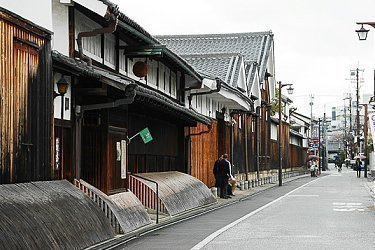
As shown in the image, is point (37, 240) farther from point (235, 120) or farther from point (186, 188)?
point (235, 120)

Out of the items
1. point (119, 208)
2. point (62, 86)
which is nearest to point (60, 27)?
point (62, 86)

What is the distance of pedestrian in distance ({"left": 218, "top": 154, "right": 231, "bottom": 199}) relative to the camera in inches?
1259

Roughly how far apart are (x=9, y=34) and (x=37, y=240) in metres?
3.69

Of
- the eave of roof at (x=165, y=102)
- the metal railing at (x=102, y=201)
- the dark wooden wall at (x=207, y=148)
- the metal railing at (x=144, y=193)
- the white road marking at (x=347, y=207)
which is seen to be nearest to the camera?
the metal railing at (x=102, y=201)

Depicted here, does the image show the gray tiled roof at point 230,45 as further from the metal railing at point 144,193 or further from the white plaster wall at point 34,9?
the white plaster wall at point 34,9

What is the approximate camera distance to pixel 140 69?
73.5ft

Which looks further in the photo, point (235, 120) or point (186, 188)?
point (235, 120)

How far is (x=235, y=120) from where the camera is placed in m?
43.8

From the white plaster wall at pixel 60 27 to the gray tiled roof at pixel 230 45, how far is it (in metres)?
35.4

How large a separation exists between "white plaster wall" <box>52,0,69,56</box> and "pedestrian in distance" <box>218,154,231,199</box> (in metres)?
16.5

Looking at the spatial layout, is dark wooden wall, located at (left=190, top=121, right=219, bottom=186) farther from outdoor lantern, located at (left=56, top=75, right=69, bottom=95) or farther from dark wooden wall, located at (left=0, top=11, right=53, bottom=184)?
dark wooden wall, located at (left=0, top=11, right=53, bottom=184)

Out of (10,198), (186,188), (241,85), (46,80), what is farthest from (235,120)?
(10,198)

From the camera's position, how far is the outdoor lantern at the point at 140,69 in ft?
73.4

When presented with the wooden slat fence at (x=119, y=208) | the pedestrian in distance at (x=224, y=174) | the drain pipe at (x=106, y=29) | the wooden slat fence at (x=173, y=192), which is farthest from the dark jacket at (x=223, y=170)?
the drain pipe at (x=106, y=29)
